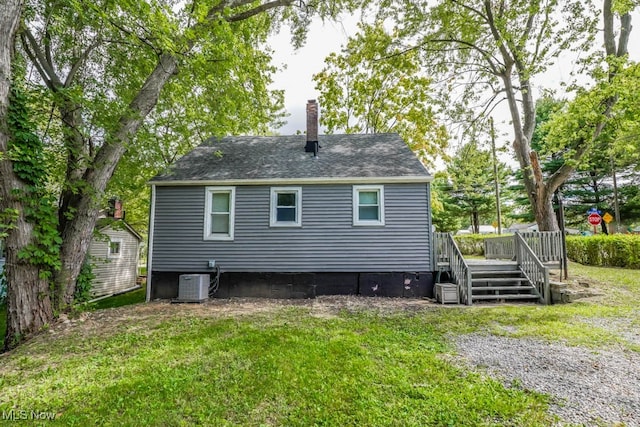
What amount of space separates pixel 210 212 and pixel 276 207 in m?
2.01

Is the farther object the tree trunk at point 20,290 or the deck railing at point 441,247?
the deck railing at point 441,247

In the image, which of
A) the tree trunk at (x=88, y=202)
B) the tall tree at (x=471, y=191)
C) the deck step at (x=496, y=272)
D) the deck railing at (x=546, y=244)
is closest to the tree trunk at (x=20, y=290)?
the tree trunk at (x=88, y=202)

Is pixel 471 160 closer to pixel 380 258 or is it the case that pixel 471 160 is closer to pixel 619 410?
pixel 380 258

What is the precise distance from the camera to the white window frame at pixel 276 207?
8.37 metres

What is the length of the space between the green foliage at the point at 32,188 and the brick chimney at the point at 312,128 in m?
6.80

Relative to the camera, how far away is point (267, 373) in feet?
11.4

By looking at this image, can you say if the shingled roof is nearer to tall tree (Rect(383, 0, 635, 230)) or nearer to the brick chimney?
the brick chimney

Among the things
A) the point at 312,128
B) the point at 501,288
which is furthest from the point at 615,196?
the point at 312,128

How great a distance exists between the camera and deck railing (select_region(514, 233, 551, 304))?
6.89m

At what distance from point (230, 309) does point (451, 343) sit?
4.85 m

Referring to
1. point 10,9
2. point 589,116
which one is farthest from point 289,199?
point 589,116

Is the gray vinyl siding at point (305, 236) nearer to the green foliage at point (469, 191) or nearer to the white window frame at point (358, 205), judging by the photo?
the white window frame at point (358, 205)

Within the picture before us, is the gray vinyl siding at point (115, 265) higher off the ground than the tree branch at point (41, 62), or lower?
lower

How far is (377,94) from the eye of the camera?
55.5ft
